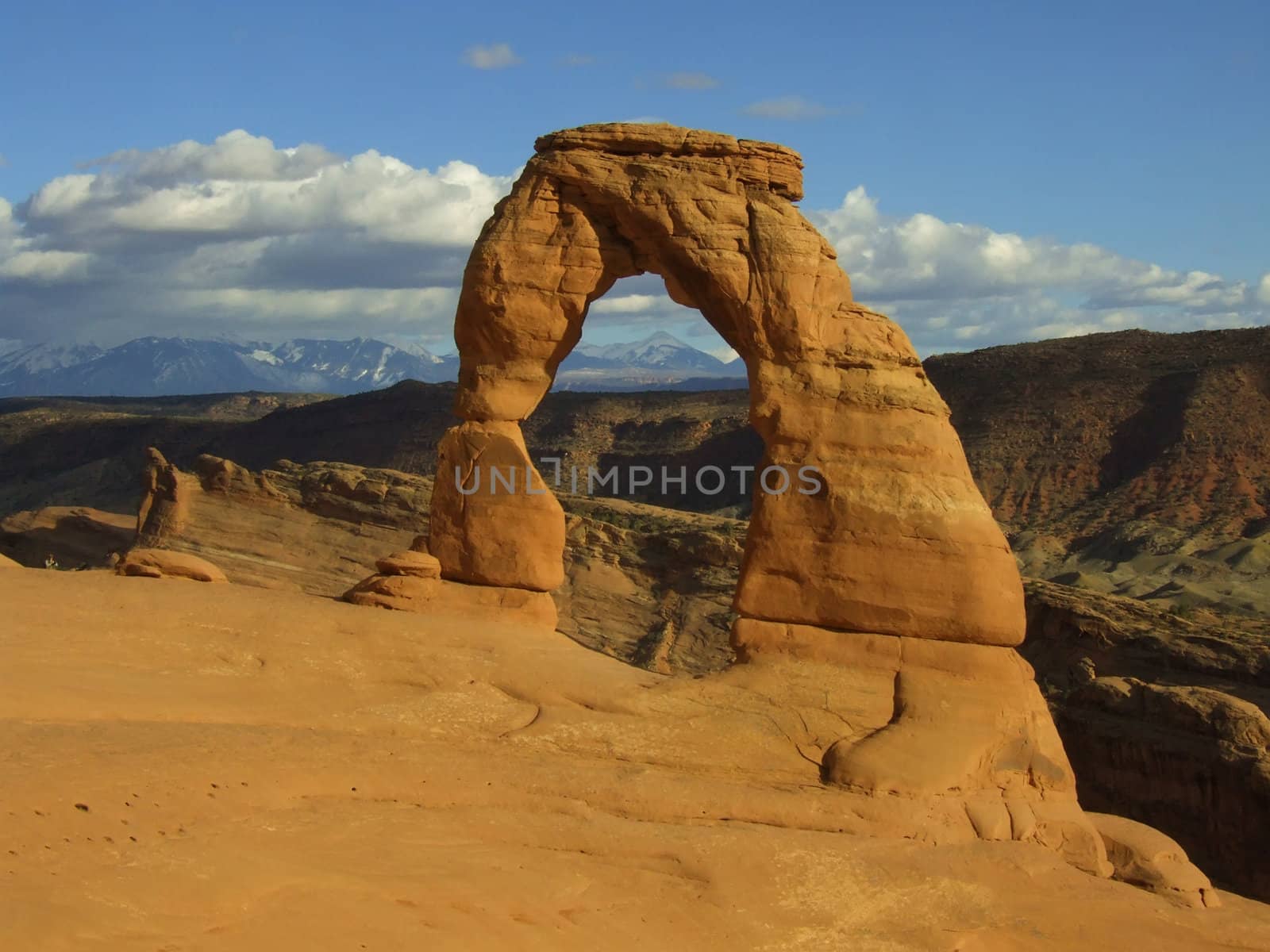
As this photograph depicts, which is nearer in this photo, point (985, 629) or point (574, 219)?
point (985, 629)

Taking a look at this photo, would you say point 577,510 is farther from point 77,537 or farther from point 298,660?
point 298,660

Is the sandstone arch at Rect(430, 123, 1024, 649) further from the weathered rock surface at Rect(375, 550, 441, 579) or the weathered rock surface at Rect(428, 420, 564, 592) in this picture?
the weathered rock surface at Rect(375, 550, 441, 579)

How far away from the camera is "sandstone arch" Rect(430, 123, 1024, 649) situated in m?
14.4

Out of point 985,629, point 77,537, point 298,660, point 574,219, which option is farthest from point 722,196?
point 77,537

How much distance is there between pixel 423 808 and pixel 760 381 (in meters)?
6.06

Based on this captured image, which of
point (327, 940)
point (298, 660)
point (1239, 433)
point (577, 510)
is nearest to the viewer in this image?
point (327, 940)

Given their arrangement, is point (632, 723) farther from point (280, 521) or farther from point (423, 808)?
point (280, 521)

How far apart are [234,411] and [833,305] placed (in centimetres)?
11734

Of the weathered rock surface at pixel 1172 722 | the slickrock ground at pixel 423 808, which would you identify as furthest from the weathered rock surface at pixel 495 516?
the weathered rock surface at pixel 1172 722

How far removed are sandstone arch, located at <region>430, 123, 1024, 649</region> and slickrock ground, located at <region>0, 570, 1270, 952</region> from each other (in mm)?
1407

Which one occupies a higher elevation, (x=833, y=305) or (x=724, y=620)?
(x=833, y=305)

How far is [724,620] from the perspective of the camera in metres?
31.8

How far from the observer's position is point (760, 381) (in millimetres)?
15148

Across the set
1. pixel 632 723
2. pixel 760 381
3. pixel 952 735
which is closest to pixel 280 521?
pixel 760 381
